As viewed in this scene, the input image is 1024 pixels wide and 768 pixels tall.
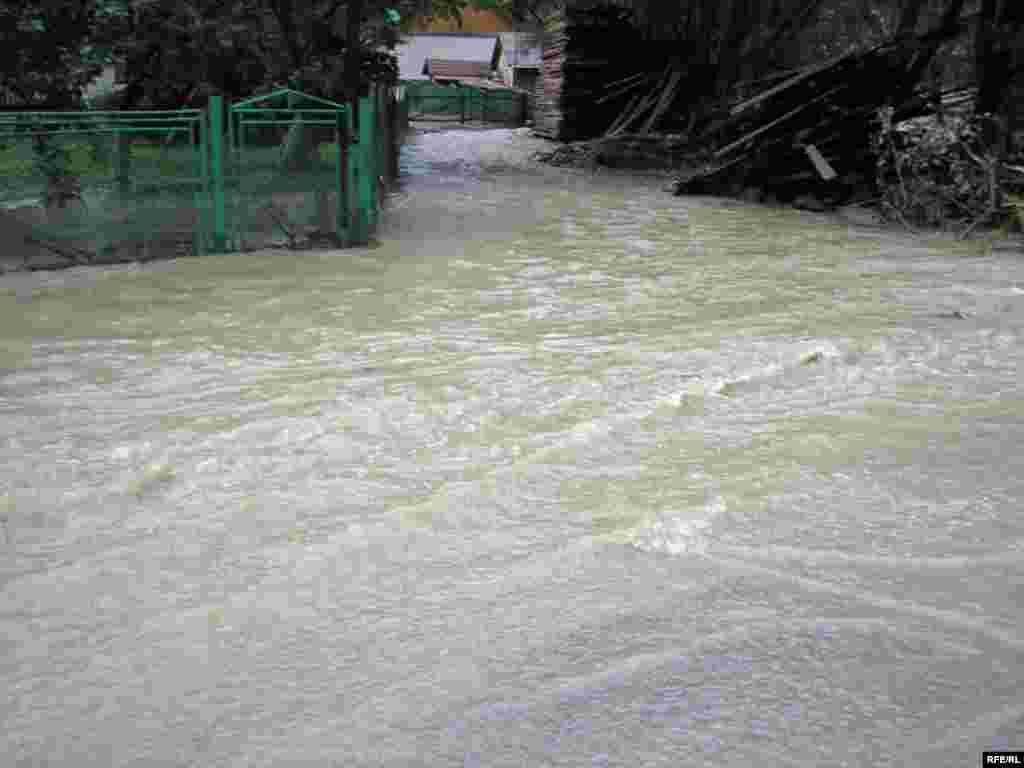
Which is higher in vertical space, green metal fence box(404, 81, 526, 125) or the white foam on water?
green metal fence box(404, 81, 526, 125)

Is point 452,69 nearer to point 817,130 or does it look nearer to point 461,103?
point 461,103

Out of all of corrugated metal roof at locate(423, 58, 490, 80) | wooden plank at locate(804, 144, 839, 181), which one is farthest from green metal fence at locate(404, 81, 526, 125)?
wooden plank at locate(804, 144, 839, 181)

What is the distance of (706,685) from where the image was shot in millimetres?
3008

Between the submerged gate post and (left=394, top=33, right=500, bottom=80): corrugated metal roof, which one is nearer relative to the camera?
the submerged gate post

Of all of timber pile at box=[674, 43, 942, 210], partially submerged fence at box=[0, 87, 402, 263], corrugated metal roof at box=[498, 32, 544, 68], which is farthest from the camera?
corrugated metal roof at box=[498, 32, 544, 68]

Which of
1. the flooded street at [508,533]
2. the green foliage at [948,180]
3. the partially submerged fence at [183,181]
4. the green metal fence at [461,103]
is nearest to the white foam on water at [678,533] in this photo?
the flooded street at [508,533]

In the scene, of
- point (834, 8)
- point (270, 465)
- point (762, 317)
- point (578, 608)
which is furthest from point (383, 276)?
point (834, 8)

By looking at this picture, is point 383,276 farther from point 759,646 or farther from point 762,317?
point 759,646

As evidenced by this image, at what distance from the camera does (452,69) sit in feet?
196

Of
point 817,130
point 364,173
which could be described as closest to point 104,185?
point 364,173

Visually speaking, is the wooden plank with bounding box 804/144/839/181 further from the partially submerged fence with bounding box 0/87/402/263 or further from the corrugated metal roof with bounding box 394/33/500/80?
the corrugated metal roof with bounding box 394/33/500/80

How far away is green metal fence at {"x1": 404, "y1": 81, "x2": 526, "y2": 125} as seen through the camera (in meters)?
45.6

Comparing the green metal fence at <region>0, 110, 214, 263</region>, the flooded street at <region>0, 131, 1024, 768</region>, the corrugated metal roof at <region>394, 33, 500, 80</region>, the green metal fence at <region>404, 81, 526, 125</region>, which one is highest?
the corrugated metal roof at <region>394, 33, 500, 80</region>

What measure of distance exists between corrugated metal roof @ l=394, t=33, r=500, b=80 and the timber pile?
152 ft
